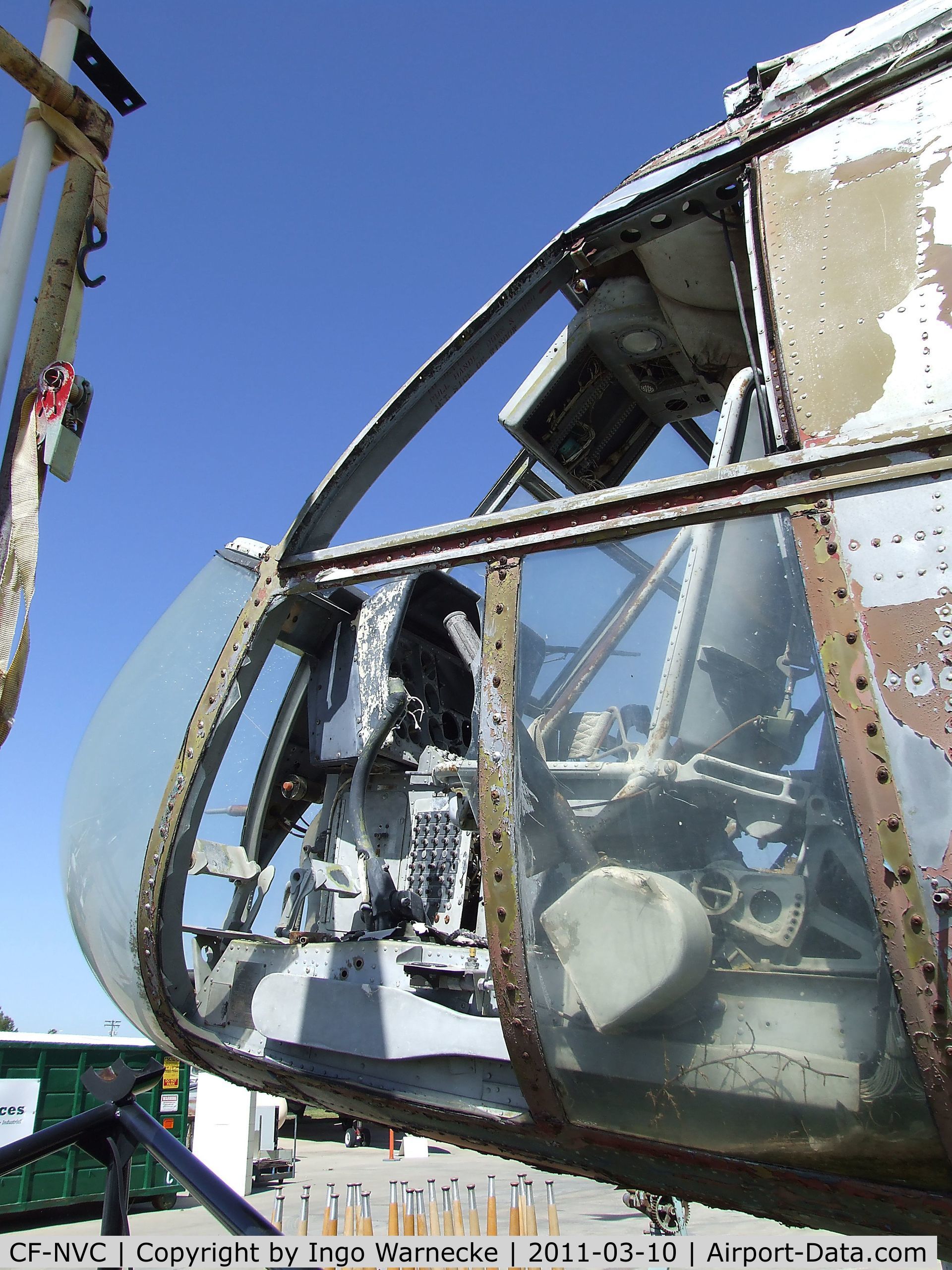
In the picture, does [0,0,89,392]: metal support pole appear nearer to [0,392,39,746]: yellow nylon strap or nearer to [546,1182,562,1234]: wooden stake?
[0,392,39,746]: yellow nylon strap

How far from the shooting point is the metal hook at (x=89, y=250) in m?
2.64

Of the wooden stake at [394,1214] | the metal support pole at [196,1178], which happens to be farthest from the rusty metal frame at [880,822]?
the wooden stake at [394,1214]

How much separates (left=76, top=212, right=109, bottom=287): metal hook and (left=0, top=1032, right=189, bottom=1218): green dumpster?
986 cm

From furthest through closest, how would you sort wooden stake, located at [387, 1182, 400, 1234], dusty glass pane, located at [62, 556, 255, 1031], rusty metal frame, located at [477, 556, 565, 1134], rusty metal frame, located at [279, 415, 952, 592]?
1. wooden stake, located at [387, 1182, 400, 1234]
2. dusty glass pane, located at [62, 556, 255, 1031]
3. rusty metal frame, located at [477, 556, 565, 1134]
4. rusty metal frame, located at [279, 415, 952, 592]

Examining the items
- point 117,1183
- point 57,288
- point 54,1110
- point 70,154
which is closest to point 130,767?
point 117,1183

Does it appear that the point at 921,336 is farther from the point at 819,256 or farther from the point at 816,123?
the point at 816,123

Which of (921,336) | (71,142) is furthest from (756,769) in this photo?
(71,142)

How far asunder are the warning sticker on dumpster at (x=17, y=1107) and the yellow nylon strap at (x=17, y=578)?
10.8 m

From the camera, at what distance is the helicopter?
178 centimetres

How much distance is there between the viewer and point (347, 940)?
2.88 meters

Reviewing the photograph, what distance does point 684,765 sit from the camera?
206cm

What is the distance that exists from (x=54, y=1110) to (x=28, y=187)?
1181cm

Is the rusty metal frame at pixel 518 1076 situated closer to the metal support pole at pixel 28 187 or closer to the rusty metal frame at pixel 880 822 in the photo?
the rusty metal frame at pixel 880 822

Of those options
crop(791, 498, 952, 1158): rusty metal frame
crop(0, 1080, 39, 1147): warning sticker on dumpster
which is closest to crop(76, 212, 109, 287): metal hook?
crop(791, 498, 952, 1158): rusty metal frame
